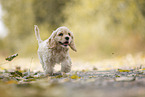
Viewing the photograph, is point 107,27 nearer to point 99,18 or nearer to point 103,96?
point 99,18

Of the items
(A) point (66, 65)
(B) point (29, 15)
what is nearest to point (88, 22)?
(B) point (29, 15)

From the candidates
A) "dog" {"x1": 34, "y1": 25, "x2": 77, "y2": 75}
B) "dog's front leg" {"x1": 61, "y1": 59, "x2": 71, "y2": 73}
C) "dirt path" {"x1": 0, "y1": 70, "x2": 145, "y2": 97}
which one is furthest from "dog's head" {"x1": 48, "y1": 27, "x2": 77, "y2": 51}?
"dirt path" {"x1": 0, "y1": 70, "x2": 145, "y2": 97}

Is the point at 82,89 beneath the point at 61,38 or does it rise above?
beneath

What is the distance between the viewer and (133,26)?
14039mm

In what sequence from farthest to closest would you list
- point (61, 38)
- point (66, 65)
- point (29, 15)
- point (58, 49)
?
point (29, 15) → point (66, 65) → point (58, 49) → point (61, 38)

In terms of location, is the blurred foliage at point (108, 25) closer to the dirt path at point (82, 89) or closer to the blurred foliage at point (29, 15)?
the blurred foliage at point (29, 15)

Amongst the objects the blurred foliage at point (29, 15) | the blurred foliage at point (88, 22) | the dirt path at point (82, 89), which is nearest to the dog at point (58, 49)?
the dirt path at point (82, 89)

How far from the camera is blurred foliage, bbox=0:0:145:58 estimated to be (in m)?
14.3

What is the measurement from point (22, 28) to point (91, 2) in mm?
8366

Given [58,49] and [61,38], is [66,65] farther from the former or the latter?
[61,38]

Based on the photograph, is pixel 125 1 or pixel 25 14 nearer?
pixel 125 1

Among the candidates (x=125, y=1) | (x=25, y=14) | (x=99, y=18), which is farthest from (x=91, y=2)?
(x=25, y=14)

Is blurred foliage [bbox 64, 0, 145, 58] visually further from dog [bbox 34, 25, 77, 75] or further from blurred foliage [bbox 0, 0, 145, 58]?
dog [bbox 34, 25, 77, 75]

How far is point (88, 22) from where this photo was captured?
1648cm
